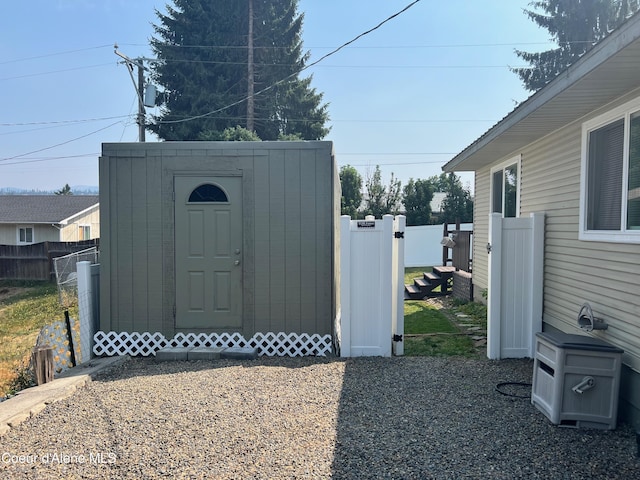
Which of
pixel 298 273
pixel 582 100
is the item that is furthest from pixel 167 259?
pixel 582 100

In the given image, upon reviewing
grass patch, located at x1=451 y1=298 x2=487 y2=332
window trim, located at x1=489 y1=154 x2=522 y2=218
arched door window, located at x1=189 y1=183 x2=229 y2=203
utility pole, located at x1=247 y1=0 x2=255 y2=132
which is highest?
utility pole, located at x1=247 y1=0 x2=255 y2=132

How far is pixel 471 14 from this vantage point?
978 cm

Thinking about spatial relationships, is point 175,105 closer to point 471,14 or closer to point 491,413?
point 471,14

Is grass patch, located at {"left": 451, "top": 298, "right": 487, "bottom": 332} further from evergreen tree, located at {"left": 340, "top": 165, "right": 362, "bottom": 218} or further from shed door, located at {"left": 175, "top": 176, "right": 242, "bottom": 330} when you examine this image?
evergreen tree, located at {"left": 340, "top": 165, "right": 362, "bottom": 218}

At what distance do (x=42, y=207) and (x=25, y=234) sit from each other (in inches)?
68.9

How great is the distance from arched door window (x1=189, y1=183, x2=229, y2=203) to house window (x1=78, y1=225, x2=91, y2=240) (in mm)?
20914

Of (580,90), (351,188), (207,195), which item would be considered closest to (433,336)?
(207,195)

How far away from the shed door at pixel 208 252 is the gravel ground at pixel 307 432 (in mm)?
997

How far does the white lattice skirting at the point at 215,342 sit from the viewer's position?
5.23 meters

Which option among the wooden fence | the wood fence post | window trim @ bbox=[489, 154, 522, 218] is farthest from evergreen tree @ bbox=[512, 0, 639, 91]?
the wooden fence

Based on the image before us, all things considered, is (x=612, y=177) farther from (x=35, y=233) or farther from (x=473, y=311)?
(x=35, y=233)

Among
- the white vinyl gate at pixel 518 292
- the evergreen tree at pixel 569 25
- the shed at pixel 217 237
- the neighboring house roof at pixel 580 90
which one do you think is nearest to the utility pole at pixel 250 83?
the evergreen tree at pixel 569 25

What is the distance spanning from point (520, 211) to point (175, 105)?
1820 centimetres

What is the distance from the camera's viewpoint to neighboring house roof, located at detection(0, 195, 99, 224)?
21641 millimetres
